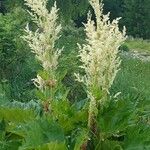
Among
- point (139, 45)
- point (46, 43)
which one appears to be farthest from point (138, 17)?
point (46, 43)

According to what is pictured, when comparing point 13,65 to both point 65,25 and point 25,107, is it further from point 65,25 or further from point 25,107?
point 65,25

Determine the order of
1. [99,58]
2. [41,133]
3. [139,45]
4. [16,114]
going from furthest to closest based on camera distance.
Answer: [139,45] → [16,114] → [41,133] → [99,58]

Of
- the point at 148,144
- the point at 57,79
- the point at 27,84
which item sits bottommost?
the point at 27,84

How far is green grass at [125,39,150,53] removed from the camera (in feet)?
96.3

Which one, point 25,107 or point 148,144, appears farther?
point 25,107

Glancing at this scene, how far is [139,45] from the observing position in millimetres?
30234

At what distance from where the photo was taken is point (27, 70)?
39.2ft

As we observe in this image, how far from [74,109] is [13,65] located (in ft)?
25.6

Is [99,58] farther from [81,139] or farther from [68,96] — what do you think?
[68,96]

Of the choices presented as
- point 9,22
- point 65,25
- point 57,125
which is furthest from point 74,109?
point 65,25

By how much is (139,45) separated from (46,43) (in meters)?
26.4

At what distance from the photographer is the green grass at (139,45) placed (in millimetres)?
29362

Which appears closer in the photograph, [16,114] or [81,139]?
[81,139]

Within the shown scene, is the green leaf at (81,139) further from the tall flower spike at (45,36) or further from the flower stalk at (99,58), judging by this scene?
the tall flower spike at (45,36)
